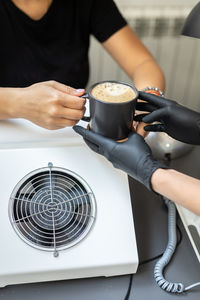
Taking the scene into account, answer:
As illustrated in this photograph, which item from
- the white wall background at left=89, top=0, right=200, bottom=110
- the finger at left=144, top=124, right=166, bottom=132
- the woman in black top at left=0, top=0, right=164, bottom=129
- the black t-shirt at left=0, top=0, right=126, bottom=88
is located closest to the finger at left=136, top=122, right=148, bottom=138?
the finger at left=144, top=124, right=166, bottom=132

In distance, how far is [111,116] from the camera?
686 mm

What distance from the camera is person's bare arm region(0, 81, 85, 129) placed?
78 centimetres

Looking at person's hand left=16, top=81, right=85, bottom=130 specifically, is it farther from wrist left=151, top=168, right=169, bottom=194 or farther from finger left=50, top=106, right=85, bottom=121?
wrist left=151, top=168, right=169, bottom=194

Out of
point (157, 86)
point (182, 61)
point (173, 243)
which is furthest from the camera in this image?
point (182, 61)

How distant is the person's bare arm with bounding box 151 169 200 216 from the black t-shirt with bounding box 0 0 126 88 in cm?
66


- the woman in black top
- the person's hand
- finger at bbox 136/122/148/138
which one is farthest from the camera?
the woman in black top

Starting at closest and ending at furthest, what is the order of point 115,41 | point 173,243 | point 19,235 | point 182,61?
point 19,235 → point 173,243 → point 115,41 → point 182,61

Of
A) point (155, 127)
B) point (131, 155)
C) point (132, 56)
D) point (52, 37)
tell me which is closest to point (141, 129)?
point (155, 127)

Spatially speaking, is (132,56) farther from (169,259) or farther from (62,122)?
(169,259)

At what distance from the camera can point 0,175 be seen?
2.57ft

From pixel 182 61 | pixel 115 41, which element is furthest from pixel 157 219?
pixel 182 61

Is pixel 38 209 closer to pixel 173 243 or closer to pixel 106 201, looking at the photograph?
pixel 106 201

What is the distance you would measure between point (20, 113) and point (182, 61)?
3.88 ft

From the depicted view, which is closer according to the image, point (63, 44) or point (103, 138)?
point (103, 138)
